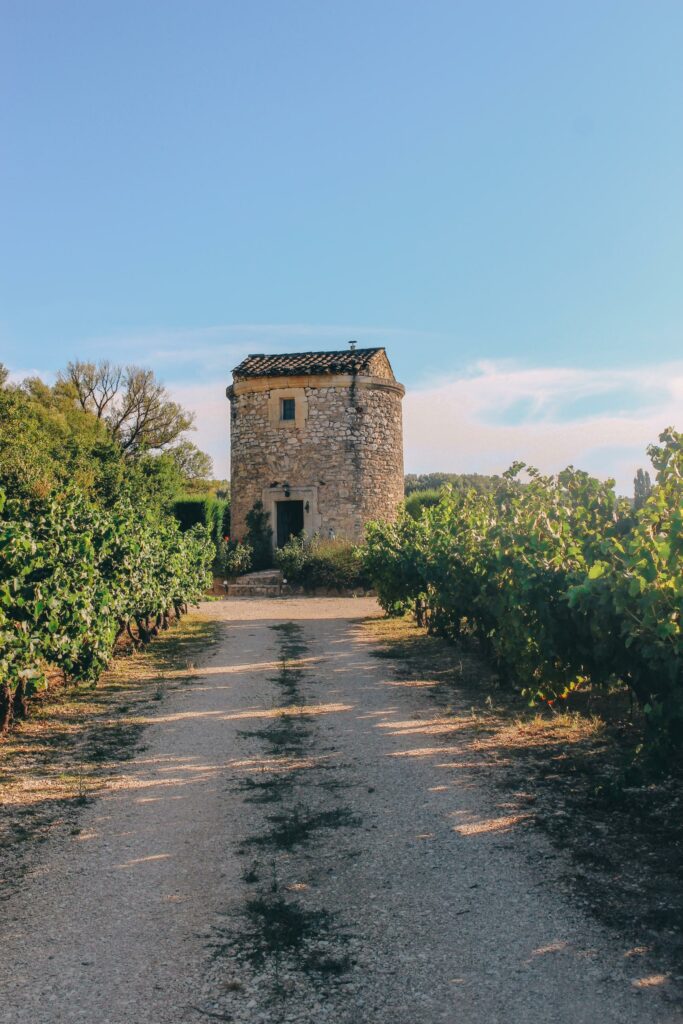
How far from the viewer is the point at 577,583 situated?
5.82m

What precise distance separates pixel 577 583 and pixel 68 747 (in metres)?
4.30

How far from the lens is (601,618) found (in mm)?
4973

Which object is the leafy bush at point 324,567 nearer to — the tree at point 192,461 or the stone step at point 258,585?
the stone step at point 258,585

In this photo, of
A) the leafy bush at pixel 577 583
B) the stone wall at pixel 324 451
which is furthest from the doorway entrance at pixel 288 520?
the leafy bush at pixel 577 583

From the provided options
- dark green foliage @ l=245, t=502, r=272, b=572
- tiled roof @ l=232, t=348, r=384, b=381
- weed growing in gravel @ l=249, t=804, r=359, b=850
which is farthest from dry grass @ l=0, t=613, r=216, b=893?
tiled roof @ l=232, t=348, r=384, b=381

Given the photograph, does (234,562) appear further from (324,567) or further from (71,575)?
(71,575)

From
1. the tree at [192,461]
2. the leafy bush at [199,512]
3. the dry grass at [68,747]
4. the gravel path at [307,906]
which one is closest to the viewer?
the gravel path at [307,906]

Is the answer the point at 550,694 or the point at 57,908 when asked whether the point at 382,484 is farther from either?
the point at 57,908

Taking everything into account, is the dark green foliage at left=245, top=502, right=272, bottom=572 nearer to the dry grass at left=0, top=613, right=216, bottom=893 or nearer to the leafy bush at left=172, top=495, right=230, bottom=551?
the leafy bush at left=172, top=495, right=230, bottom=551

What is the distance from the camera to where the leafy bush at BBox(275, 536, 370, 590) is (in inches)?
869

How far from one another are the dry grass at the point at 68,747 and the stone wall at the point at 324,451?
14.1 metres

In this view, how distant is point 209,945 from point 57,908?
0.86 m

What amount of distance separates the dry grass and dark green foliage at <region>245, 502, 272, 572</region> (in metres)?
14.2

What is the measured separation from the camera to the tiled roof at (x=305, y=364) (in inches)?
966
